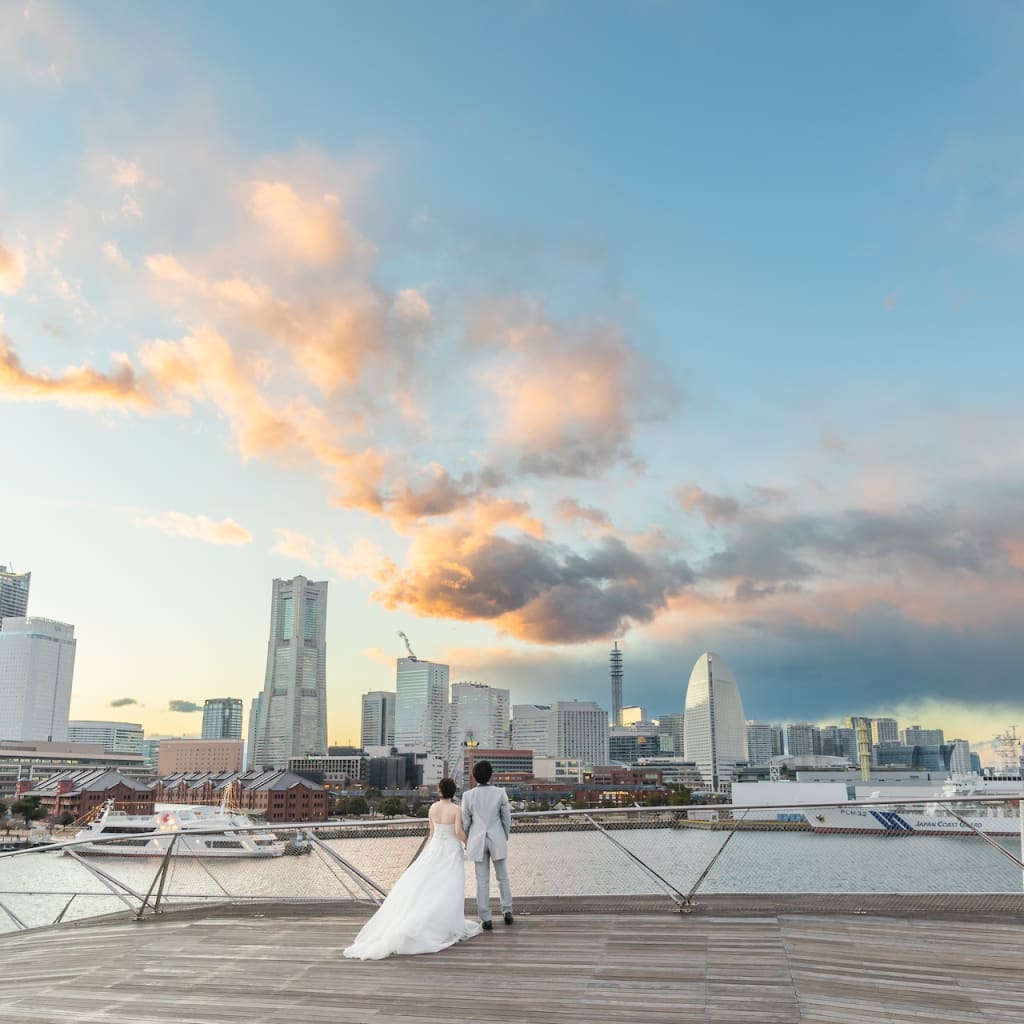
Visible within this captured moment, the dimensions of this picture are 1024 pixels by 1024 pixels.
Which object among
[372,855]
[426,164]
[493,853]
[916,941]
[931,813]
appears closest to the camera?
[916,941]

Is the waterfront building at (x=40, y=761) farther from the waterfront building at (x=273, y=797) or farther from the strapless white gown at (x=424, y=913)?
the strapless white gown at (x=424, y=913)

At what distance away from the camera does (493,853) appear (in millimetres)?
8992

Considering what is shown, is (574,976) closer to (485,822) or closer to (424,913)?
(424,913)

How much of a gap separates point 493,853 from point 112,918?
6.36m

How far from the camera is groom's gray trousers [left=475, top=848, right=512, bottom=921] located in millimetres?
8930

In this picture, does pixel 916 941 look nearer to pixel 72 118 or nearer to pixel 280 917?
pixel 280 917

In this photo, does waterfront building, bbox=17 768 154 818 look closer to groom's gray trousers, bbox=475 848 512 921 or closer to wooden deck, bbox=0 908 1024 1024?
wooden deck, bbox=0 908 1024 1024

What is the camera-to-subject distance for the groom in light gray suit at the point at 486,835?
8.97 meters

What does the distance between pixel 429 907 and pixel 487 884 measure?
1.02 meters

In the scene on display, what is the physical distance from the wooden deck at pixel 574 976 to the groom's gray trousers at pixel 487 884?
24cm

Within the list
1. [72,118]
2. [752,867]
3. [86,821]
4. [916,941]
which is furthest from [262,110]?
[86,821]

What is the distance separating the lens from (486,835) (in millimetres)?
9031

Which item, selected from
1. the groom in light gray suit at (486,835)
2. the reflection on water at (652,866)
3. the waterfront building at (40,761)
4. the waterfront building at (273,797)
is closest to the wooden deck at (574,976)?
the groom in light gray suit at (486,835)

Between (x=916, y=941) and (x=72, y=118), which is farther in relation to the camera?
(x=72, y=118)
